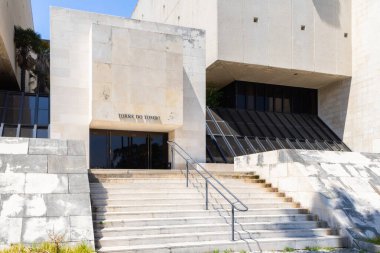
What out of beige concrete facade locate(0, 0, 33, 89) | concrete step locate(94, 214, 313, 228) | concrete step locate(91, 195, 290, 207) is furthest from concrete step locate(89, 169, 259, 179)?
Answer: beige concrete facade locate(0, 0, 33, 89)

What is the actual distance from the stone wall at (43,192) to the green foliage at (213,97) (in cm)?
1378

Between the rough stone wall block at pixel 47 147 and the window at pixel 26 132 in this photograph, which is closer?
the rough stone wall block at pixel 47 147

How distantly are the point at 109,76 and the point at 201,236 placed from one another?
8902 mm

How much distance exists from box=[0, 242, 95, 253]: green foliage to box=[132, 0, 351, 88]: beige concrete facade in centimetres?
1457

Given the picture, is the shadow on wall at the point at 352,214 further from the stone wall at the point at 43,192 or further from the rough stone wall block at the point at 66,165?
the rough stone wall block at the point at 66,165

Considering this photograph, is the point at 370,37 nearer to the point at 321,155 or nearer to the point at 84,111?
the point at 321,155

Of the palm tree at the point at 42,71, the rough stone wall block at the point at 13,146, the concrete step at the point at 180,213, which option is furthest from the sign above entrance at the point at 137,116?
the palm tree at the point at 42,71

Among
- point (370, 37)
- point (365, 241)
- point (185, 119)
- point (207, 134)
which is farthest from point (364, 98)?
point (365, 241)

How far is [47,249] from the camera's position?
7.42 meters

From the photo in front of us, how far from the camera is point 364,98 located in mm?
22797

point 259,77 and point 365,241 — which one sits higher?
point 259,77

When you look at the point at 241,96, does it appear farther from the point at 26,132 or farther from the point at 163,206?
the point at 163,206

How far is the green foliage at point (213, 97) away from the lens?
24.0 metres

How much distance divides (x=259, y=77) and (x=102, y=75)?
1097 centimetres
